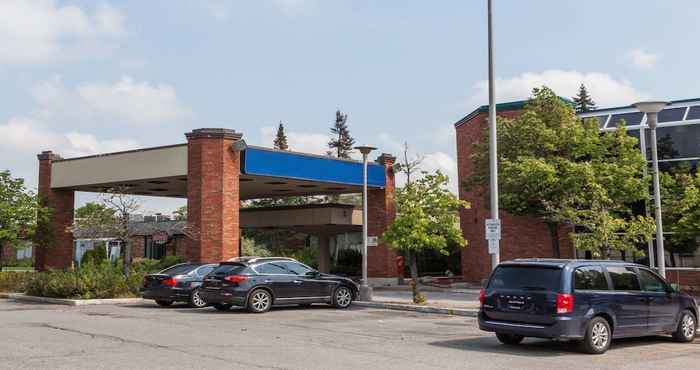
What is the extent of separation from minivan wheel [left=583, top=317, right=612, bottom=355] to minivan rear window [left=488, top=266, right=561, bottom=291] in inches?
35.1

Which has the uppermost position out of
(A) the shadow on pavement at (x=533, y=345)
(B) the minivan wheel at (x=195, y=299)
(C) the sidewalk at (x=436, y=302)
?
(B) the minivan wheel at (x=195, y=299)

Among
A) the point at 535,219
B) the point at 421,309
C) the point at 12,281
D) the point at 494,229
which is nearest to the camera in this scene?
the point at 494,229

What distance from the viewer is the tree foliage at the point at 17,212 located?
101ft

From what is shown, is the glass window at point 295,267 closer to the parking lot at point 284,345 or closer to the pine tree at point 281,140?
the parking lot at point 284,345

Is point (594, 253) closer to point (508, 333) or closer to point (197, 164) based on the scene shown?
point (508, 333)

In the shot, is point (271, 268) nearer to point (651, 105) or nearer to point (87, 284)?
point (87, 284)

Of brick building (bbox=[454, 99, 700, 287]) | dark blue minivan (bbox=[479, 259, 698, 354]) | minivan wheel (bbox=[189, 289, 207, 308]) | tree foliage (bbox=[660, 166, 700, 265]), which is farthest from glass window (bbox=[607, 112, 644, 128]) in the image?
minivan wheel (bbox=[189, 289, 207, 308])

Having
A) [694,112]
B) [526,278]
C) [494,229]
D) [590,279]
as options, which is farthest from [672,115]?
[526,278]

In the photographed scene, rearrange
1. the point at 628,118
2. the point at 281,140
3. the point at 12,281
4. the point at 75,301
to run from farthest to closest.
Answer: the point at 281,140
the point at 12,281
the point at 628,118
the point at 75,301

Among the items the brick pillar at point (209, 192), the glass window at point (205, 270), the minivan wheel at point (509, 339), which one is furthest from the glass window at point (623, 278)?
the brick pillar at point (209, 192)

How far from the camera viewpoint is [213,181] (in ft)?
91.1

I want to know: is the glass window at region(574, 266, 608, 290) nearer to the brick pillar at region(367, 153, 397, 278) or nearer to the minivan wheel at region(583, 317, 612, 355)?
the minivan wheel at region(583, 317, 612, 355)

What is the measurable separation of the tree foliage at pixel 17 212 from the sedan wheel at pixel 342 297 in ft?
54.3

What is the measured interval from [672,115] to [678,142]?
1376 mm
